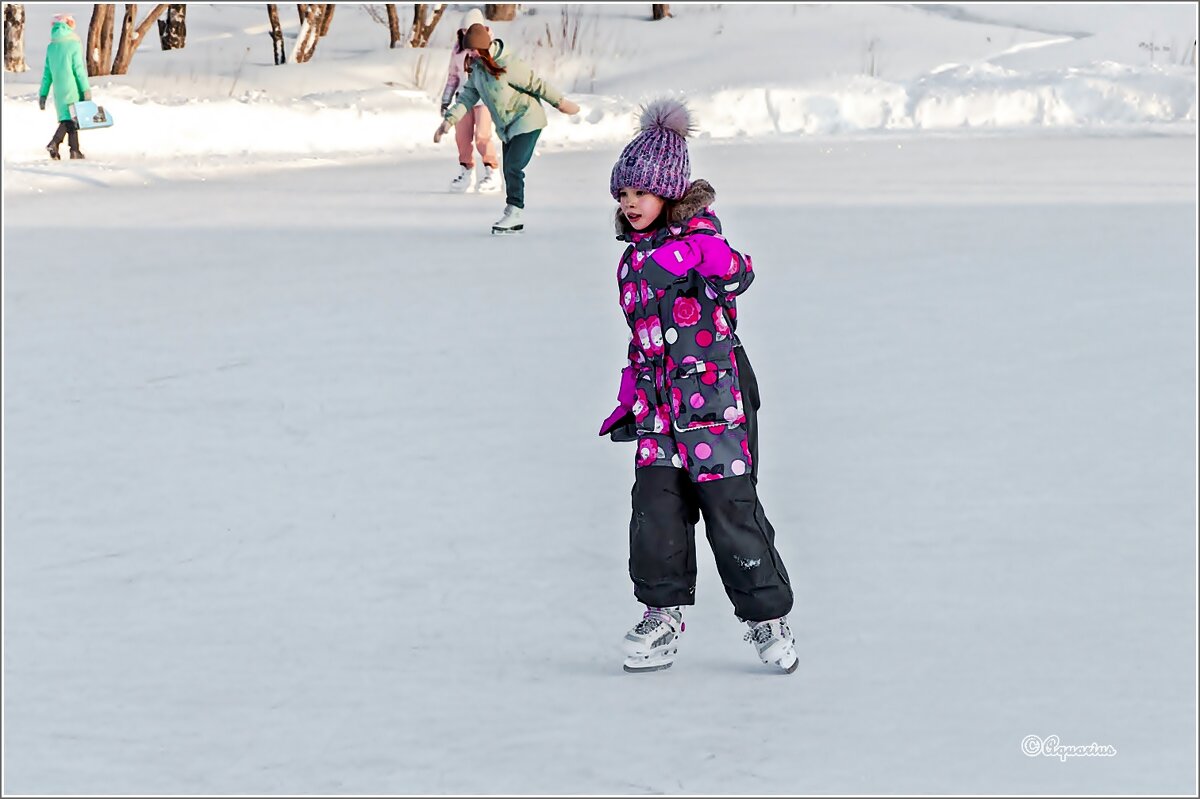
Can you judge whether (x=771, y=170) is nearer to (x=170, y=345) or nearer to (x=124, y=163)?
(x=124, y=163)

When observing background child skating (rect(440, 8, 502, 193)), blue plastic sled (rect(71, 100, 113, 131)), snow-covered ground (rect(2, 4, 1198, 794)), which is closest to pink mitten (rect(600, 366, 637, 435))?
snow-covered ground (rect(2, 4, 1198, 794))

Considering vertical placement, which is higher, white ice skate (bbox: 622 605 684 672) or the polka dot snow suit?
the polka dot snow suit

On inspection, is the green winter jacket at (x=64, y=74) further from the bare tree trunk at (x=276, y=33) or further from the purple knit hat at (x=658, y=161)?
the bare tree trunk at (x=276, y=33)

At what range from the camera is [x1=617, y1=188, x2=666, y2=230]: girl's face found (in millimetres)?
3795

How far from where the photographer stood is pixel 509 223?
10.4 m

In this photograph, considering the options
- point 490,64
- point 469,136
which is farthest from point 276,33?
point 490,64

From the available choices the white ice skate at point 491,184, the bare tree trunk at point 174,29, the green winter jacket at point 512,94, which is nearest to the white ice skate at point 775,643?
the green winter jacket at point 512,94

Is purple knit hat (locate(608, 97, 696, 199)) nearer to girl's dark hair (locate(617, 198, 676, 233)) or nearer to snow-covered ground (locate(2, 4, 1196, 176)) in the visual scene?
girl's dark hair (locate(617, 198, 676, 233))

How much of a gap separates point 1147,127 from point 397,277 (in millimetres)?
10427

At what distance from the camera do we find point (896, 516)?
16.3ft

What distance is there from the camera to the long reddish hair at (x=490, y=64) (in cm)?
1015

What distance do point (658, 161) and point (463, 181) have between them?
8.89 m

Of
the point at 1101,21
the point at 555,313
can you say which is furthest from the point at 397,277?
the point at 1101,21

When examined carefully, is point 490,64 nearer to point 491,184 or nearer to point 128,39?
point 491,184
